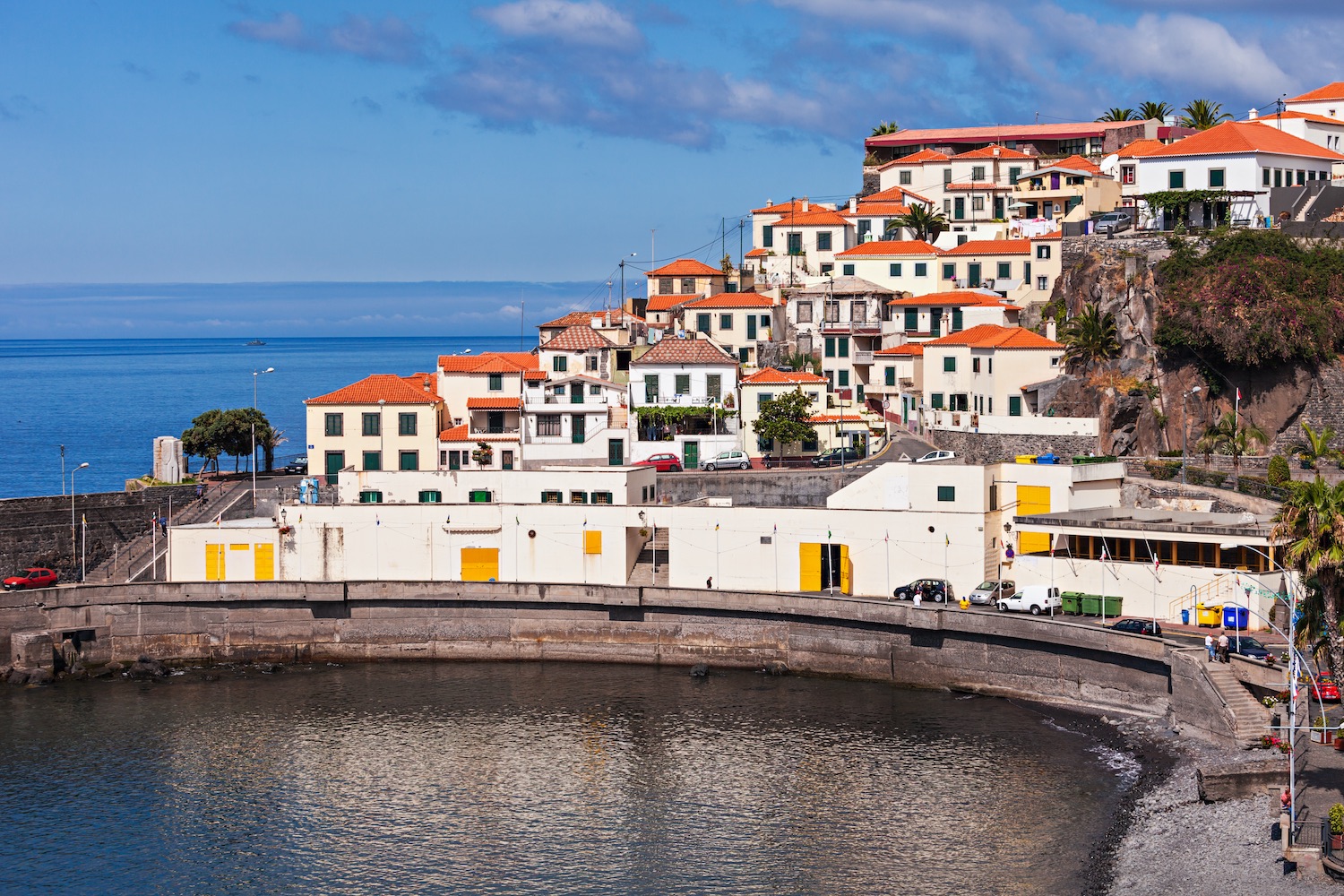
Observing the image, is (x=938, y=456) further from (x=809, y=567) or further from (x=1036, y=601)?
(x=1036, y=601)

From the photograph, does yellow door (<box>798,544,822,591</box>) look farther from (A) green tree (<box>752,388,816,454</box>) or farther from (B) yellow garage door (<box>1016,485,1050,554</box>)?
(A) green tree (<box>752,388,816,454</box>)

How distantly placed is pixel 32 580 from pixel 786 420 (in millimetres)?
42473

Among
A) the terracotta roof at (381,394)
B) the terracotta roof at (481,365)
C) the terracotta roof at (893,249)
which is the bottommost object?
the terracotta roof at (381,394)

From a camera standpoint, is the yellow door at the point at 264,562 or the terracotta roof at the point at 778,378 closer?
the yellow door at the point at 264,562

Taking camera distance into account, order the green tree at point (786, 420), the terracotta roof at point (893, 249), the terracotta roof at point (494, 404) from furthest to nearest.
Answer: the terracotta roof at point (893, 249), the terracotta roof at point (494, 404), the green tree at point (786, 420)

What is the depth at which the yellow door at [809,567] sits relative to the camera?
70.3m

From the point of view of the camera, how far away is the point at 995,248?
4301 inches

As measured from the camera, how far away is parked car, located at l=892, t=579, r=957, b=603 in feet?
221

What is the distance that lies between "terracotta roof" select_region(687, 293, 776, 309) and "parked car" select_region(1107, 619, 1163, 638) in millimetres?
53060

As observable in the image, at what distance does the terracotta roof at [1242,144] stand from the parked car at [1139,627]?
140 feet

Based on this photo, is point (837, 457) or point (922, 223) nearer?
point (837, 457)

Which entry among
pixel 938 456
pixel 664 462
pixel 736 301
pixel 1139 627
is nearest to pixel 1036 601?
pixel 1139 627

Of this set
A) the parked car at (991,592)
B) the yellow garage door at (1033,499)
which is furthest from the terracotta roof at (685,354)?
the parked car at (991,592)

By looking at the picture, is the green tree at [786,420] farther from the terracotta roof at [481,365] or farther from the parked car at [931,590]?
the parked car at [931,590]
